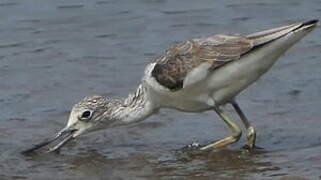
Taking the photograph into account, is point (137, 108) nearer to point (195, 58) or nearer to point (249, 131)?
point (195, 58)

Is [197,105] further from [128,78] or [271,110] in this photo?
[128,78]

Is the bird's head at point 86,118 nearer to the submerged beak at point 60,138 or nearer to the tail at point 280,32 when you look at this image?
the submerged beak at point 60,138

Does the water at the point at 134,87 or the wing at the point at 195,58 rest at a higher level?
the wing at the point at 195,58

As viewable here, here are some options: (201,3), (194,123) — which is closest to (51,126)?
(194,123)

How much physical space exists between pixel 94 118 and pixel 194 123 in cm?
123

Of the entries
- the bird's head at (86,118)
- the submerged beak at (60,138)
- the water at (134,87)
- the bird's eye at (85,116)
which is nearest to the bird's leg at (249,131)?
the water at (134,87)

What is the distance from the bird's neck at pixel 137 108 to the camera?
10898 mm

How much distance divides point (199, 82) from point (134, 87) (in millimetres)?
2565

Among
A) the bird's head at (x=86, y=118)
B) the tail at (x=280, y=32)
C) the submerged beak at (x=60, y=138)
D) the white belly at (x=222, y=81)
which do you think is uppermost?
the tail at (x=280, y=32)

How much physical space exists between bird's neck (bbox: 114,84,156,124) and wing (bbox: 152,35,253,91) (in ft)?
1.27

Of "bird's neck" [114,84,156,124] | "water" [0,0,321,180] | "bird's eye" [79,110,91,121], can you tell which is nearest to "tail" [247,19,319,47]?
"water" [0,0,321,180]

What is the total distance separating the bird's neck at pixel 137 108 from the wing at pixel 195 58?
386 millimetres

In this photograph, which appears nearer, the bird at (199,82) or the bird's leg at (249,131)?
the bird at (199,82)

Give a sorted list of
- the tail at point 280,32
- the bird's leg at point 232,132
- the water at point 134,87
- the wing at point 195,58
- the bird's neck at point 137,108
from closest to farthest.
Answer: the tail at point 280,32, the water at point 134,87, the wing at point 195,58, the bird's leg at point 232,132, the bird's neck at point 137,108
